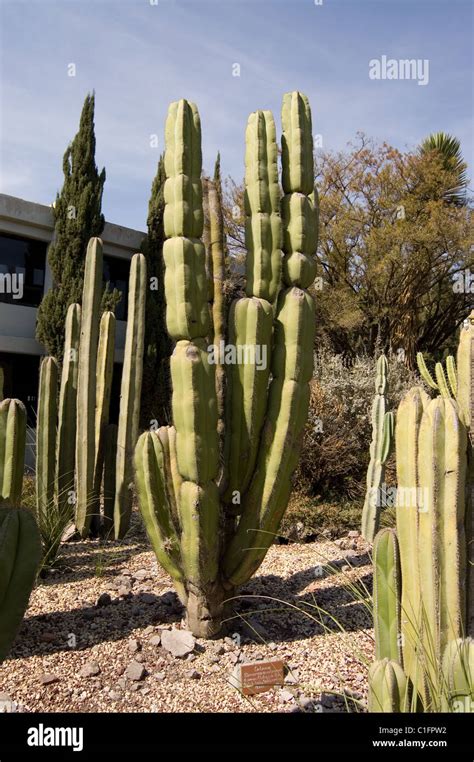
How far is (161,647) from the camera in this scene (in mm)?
3727

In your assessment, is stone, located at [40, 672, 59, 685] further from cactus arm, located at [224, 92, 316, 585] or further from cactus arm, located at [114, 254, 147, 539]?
cactus arm, located at [114, 254, 147, 539]

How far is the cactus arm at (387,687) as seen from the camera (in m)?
2.39

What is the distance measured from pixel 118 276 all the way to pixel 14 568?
11.2 m

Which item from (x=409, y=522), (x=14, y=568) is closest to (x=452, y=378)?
(x=409, y=522)

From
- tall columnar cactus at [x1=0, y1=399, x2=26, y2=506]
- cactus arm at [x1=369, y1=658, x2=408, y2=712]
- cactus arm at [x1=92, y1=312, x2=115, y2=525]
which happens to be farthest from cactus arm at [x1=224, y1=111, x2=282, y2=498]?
cactus arm at [x1=92, y1=312, x2=115, y2=525]

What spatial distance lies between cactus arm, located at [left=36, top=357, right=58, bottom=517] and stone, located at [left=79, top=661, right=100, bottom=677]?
2350mm

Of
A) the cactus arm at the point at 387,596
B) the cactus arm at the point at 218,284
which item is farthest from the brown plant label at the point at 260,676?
the cactus arm at the point at 218,284

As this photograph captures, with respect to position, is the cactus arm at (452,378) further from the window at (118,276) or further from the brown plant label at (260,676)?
the window at (118,276)

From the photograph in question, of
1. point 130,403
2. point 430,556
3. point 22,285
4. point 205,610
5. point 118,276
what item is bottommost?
point 205,610

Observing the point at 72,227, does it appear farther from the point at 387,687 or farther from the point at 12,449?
the point at 387,687

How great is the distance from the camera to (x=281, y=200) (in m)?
4.03

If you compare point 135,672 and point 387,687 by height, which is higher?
point 387,687

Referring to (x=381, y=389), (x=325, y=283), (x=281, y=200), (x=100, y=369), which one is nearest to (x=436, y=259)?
(x=325, y=283)

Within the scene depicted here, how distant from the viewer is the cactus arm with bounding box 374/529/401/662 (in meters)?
2.69
